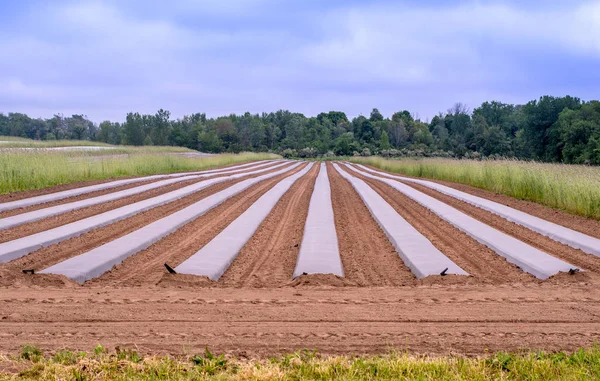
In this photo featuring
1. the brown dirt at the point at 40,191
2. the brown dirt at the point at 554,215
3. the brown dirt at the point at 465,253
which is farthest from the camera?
the brown dirt at the point at 40,191

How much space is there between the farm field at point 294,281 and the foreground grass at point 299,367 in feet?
0.61

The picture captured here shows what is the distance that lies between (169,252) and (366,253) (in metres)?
2.35

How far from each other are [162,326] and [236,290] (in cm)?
101

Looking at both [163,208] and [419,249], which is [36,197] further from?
[419,249]

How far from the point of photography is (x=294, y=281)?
4.79 meters

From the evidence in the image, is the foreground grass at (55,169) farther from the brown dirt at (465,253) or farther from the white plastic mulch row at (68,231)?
the brown dirt at (465,253)

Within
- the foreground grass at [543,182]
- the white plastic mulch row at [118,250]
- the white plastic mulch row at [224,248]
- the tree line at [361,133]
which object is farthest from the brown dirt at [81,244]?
the tree line at [361,133]

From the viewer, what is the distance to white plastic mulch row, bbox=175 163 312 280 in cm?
506

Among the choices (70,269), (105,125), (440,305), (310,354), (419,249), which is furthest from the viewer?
(105,125)

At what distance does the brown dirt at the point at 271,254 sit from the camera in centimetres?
495

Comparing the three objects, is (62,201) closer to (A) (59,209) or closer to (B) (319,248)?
(A) (59,209)

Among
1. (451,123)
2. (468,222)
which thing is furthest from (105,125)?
(468,222)

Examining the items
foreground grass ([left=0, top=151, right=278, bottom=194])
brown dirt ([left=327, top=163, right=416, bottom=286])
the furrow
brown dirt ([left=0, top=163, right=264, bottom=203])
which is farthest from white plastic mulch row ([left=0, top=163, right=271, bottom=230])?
brown dirt ([left=327, top=163, right=416, bottom=286])

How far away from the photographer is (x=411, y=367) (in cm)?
292
